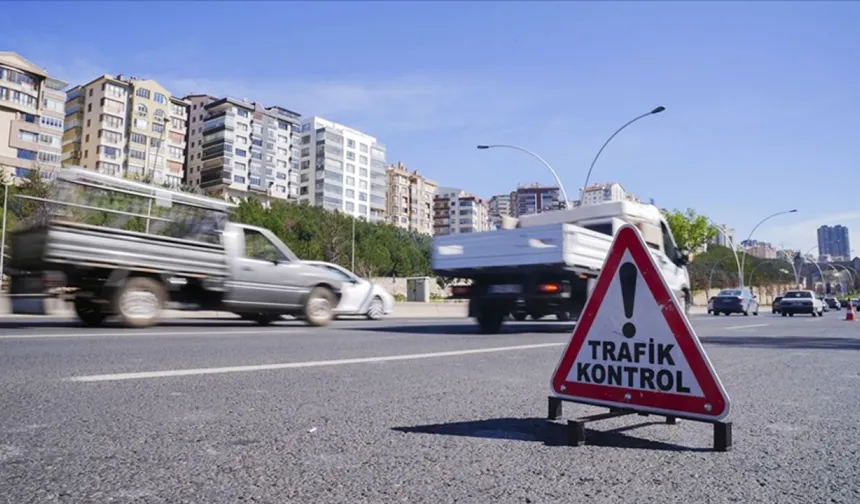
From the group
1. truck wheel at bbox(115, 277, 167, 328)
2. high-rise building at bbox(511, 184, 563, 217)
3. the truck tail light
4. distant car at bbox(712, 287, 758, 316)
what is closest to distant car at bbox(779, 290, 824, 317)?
distant car at bbox(712, 287, 758, 316)

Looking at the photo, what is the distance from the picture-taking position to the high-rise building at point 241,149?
103938mm

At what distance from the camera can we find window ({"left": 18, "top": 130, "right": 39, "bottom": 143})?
76.4 meters

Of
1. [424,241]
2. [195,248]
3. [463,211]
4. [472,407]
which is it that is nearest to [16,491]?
[472,407]

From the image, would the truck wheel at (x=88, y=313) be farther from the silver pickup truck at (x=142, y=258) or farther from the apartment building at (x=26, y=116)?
the apartment building at (x=26, y=116)

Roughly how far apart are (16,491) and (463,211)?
173 metres

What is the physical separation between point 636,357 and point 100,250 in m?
9.16

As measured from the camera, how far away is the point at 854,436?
10.7ft

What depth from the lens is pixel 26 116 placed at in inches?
3076

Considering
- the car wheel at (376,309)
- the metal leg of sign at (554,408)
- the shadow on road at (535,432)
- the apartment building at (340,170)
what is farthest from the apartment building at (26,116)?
the metal leg of sign at (554,408)

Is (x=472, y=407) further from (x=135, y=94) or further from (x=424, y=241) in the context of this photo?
(x=135, y=94)

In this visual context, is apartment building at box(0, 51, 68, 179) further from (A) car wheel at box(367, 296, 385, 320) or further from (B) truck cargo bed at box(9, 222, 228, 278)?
(B) truck cargo bed at box(9, 222, 228, 278)

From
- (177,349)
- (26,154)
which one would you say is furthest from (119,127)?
(177,349)

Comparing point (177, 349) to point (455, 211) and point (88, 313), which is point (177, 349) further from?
point (455, 211)

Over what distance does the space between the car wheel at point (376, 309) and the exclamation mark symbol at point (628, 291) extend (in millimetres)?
15158
